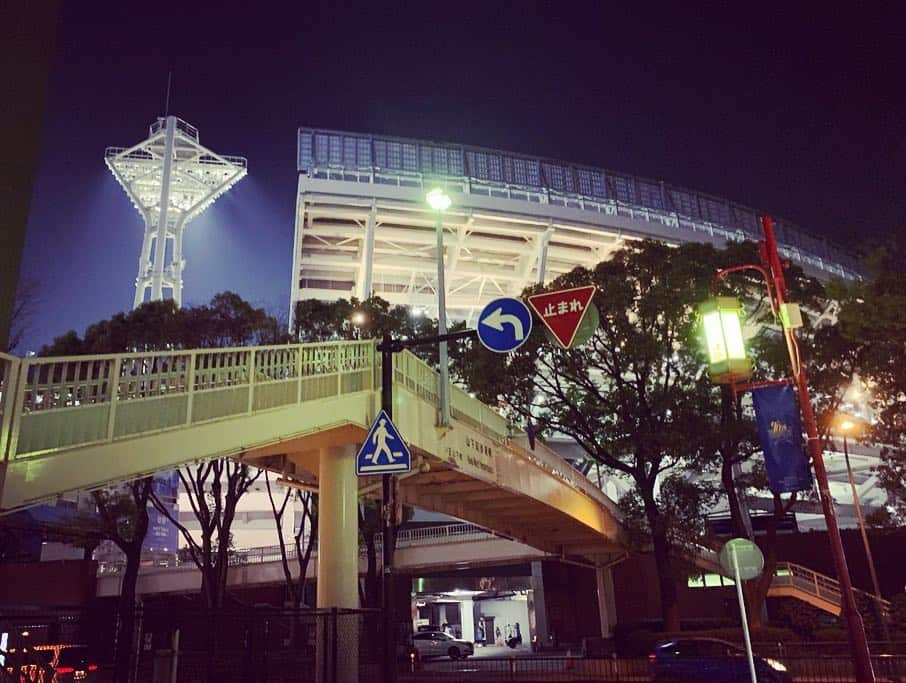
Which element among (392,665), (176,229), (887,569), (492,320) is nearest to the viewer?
(392,665)

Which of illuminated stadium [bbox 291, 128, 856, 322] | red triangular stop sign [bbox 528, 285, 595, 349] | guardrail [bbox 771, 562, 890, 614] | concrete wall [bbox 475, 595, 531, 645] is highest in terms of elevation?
illuminated stadium [bbox 291, 128, 856, 322]

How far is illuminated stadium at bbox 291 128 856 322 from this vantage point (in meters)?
51.7

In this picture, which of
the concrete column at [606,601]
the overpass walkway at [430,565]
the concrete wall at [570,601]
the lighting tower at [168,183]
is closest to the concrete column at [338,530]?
the overpass walkway at [430,565]

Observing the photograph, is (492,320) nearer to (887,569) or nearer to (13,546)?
(887,569)

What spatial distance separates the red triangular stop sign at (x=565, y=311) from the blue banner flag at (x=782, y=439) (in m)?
3.93

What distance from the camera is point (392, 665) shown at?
9516mm

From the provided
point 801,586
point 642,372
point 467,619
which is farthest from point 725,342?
point 467,619

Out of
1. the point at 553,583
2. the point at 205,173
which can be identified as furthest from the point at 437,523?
the point at 205,173

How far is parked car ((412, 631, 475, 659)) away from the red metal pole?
1004 inches

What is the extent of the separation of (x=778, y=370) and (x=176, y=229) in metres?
50.2

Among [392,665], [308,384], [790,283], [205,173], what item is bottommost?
[392,665]

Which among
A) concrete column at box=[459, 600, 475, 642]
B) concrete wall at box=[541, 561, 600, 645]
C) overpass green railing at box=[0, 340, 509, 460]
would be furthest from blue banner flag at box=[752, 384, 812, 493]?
concrete column at box=[459, 600, 475, 642]

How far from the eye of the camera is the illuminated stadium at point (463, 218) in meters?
51.7

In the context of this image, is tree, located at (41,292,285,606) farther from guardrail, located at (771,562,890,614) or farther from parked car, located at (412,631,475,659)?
guardrail, located at (771,562,890,614)
